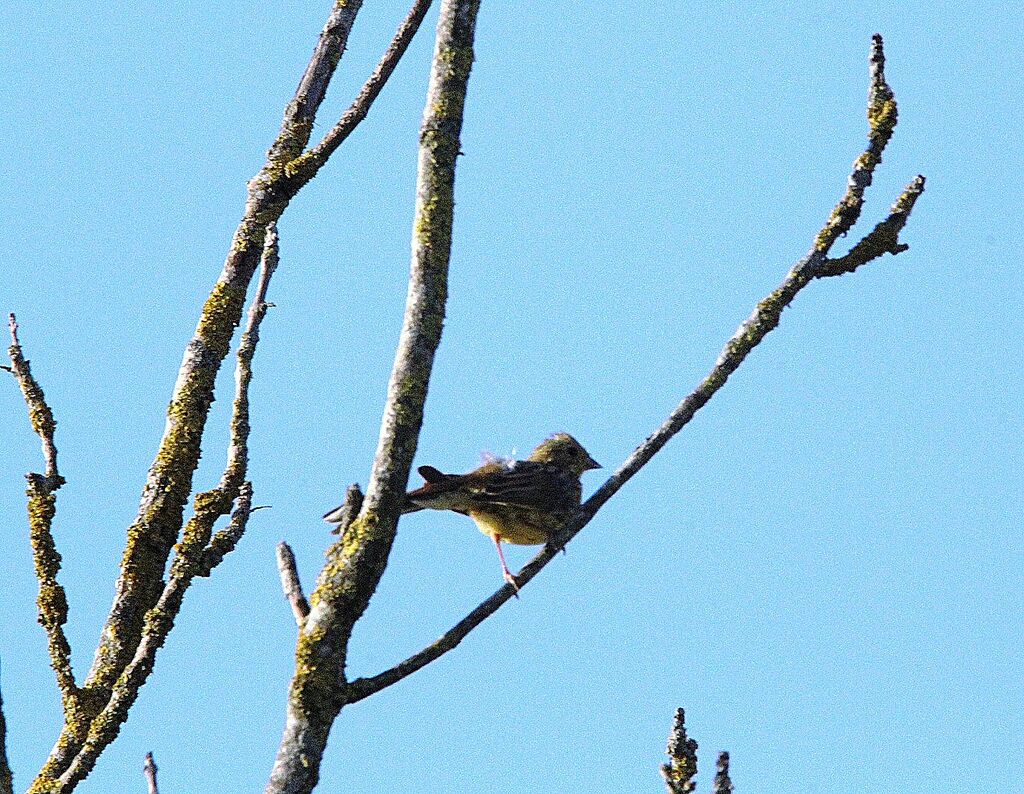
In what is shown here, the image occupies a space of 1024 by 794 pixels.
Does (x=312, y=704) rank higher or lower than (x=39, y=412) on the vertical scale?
lower

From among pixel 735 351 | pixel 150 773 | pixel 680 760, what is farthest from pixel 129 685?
pixel 735 351

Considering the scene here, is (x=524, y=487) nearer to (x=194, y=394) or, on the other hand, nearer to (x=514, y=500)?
(x=514, y=500)

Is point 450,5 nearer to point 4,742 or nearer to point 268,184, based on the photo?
point 268,184

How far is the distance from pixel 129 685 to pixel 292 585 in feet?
2.59

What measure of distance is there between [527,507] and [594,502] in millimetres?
3737

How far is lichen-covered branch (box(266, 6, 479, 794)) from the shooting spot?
4.12 metres

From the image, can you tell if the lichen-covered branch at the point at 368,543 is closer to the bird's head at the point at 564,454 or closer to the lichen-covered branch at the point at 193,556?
the lichen-covered branch at the point at 193,556

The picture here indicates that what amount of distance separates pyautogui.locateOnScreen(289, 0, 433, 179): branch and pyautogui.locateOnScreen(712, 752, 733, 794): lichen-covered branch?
3.10 m

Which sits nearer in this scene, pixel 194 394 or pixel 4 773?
pixel 4 773

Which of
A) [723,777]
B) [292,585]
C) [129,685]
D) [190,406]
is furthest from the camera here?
[190,406]

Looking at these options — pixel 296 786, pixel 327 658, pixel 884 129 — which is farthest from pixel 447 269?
pixel 884 129

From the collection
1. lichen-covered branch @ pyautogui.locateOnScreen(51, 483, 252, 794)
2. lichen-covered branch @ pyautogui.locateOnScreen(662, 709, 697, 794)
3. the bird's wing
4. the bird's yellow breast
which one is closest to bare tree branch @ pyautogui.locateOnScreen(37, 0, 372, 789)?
lichen-covered branch @ pyautogui.locateOnScreen(51, 483, 252, 794)

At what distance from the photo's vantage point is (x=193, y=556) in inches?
210

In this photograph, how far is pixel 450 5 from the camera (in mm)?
4629
